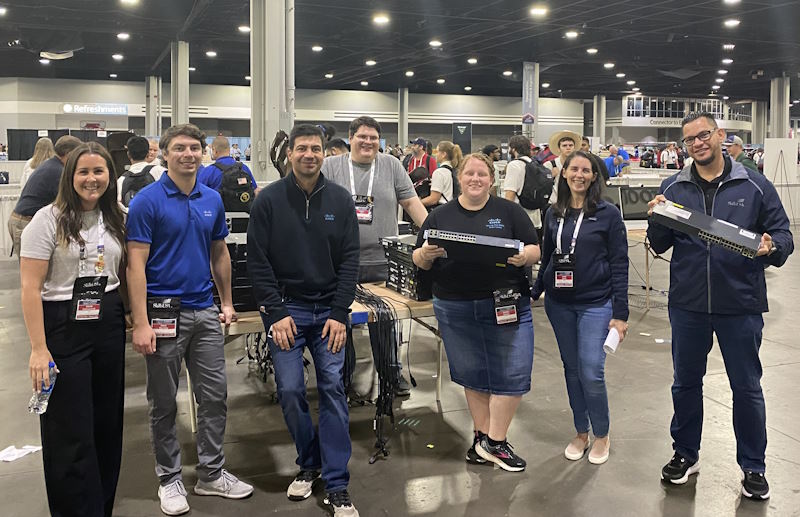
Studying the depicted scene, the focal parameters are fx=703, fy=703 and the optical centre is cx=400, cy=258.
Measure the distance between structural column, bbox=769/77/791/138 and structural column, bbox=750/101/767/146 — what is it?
12.2 metres

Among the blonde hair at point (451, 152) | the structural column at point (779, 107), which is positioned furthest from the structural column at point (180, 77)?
the structural column at point (779, 107)

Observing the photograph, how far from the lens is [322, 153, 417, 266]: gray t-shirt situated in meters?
3.71

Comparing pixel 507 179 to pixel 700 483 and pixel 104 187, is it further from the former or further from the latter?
pixel 104 187

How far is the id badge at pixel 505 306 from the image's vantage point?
316 cm

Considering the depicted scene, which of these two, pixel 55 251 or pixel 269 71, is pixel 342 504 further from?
pixel 269 71

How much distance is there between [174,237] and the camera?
9.06 ft

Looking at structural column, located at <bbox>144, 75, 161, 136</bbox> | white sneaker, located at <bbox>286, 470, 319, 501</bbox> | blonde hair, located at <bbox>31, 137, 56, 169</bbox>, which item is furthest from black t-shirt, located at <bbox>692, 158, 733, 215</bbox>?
structural column, located at <bbox>144, 75, 161, 136</bbox>

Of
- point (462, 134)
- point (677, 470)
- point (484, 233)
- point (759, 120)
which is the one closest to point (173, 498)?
point (484, 233)

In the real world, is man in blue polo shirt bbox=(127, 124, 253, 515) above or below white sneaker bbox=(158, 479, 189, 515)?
above

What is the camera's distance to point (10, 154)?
1677 cm

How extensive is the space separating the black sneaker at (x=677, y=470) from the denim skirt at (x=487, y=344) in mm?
705

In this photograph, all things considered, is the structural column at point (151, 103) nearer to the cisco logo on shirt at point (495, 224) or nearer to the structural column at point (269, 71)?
the structural column at point (269, 71)

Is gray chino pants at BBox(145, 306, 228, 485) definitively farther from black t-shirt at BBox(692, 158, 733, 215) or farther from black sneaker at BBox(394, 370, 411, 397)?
black t-shirt at BBox(692, 158, 733, 215)

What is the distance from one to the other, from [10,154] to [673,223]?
1753 cm
